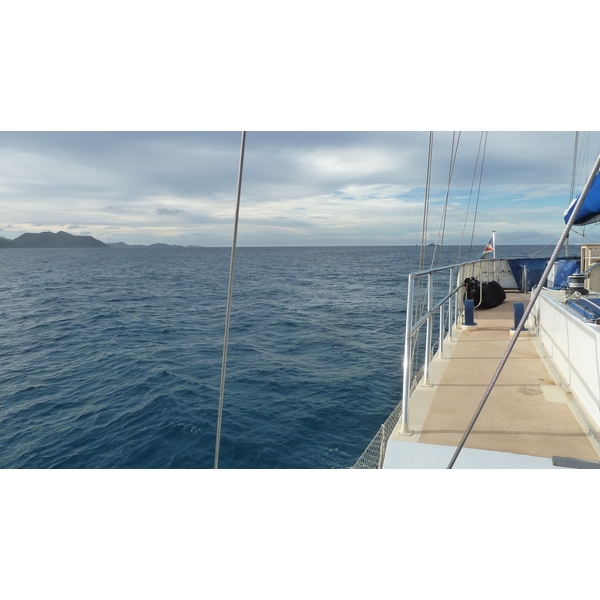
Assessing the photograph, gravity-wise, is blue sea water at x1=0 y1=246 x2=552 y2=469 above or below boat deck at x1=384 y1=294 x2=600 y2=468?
below

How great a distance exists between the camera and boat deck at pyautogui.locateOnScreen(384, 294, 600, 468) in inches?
125

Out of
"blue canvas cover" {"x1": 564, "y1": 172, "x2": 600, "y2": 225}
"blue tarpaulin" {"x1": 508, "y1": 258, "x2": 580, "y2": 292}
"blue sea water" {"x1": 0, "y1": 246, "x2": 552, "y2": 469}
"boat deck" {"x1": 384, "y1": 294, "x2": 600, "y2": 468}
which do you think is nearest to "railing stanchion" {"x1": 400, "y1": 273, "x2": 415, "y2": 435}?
"boat deck" {"x1": 384, "y1": 294, "x2": 600, "y2": 468}

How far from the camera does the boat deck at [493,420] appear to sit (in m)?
3.18

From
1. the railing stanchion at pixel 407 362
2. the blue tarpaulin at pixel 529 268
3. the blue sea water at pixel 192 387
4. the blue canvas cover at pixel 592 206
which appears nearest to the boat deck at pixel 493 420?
the railing stanchion at pixel 407 362

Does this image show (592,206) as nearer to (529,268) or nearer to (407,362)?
(407,362)

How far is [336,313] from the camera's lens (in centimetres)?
2473

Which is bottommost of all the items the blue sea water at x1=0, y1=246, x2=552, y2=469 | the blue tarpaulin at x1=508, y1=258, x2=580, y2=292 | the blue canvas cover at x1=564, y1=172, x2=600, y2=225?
the blue sea water at x1=0, y1=246, x2=552, y2=469

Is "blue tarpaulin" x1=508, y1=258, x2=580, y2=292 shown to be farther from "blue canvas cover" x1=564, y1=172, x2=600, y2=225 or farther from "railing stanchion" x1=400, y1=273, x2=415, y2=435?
"railing stanchion" x1=400, y1=273, x2=415, y2=435

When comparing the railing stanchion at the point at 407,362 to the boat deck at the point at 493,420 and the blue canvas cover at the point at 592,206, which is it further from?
the blue canvas cover at the point at 592,206

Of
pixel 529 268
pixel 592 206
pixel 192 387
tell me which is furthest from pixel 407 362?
pixel 529 268
